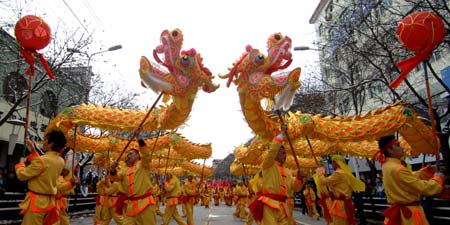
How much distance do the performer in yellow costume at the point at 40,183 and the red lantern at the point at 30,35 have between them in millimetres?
1657

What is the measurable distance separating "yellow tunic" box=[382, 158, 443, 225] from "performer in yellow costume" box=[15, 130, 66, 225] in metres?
4.26

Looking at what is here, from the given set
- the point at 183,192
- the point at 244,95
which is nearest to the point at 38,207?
the point at 244,95

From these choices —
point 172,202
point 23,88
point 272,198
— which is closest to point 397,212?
point 272,198

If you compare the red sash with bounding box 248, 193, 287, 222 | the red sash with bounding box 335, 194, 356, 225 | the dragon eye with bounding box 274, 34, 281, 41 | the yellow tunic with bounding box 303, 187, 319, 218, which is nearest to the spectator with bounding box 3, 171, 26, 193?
the yellow tunic with bounding box 303, 187, 319, 218

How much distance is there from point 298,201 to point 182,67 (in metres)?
18.3

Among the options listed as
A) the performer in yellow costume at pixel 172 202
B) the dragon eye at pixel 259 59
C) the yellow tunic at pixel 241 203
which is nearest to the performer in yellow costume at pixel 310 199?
the yellow tunic at pixel 241 203

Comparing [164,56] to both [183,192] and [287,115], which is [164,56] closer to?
[287,115]

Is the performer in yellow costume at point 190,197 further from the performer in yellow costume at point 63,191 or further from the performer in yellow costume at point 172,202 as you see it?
the performer in yellow costume at point 63,191

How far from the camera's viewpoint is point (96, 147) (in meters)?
10.1

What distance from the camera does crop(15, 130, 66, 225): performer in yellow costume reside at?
14.7 feet

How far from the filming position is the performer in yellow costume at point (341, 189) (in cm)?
702

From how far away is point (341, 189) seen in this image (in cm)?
720

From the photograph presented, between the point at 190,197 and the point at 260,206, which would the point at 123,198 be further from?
the point at 190,197

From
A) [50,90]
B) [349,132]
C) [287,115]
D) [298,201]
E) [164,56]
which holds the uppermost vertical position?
[50,90]
